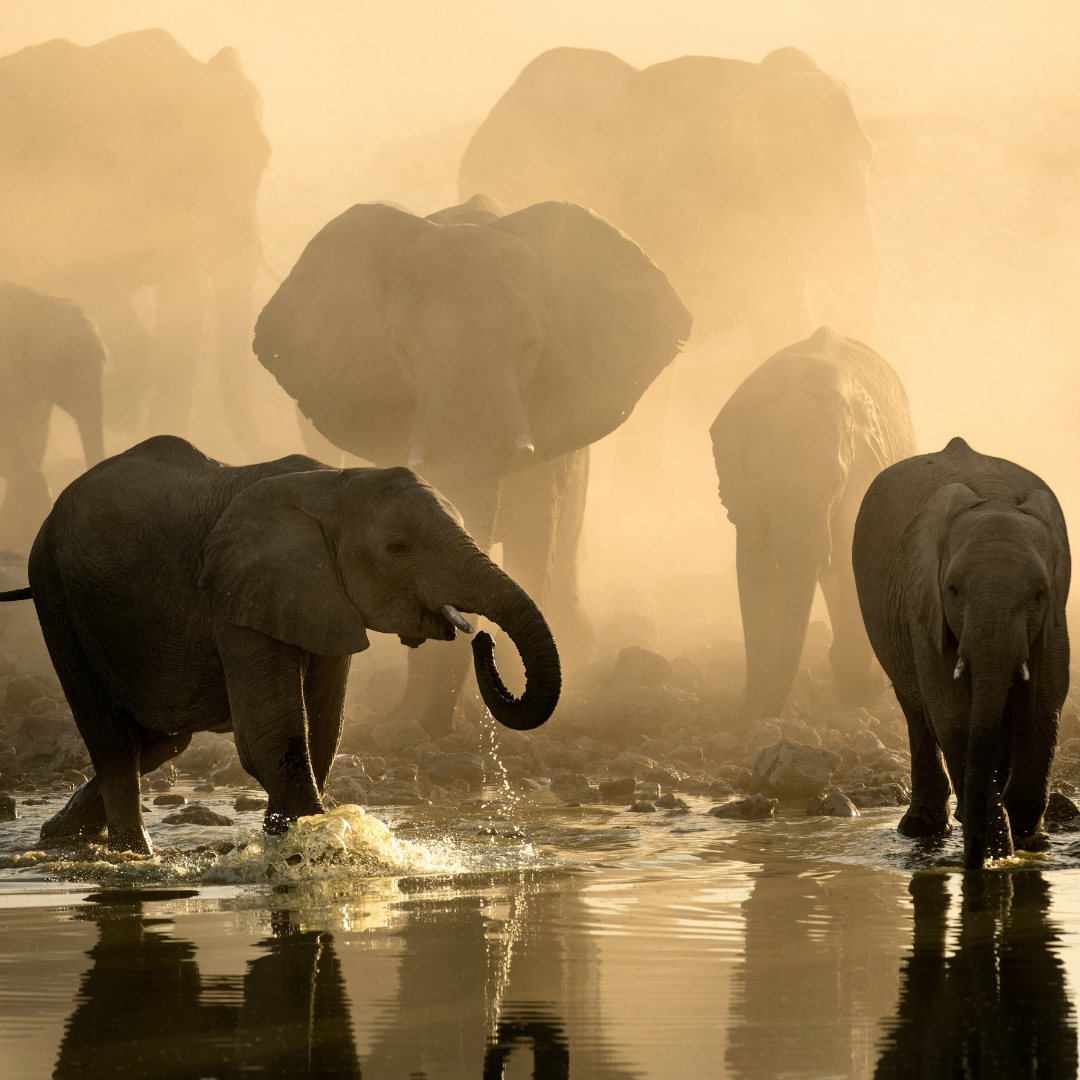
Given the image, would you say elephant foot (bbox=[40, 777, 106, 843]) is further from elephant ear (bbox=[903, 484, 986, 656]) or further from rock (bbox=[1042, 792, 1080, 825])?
rock (bbox=[1042, 792, 1080, 825])

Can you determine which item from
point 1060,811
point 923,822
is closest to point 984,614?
point 923,822

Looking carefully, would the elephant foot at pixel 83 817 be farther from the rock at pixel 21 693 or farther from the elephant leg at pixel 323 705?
the rock at pixel 21 693

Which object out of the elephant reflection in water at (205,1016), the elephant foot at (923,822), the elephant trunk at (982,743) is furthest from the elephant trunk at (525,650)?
the elephant foot at (923,822)

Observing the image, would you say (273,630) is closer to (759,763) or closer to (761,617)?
(759,763)

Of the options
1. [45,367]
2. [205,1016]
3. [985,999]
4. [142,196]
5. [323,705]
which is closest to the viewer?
[205,1016]

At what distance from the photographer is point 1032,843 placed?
6293mm

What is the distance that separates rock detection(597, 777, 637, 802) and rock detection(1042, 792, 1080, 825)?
2.23m

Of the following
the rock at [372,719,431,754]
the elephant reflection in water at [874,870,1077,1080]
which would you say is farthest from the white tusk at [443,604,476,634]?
the rock at [372,719,431,754]

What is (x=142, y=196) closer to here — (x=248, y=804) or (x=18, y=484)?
(x=18, y=484)

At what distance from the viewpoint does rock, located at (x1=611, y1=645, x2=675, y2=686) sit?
11719 mm

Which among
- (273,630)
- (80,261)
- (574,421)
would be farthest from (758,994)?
(80,261)

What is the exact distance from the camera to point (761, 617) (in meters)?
12.0

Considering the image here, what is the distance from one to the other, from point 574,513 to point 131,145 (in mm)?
14064

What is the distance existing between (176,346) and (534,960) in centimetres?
2296
